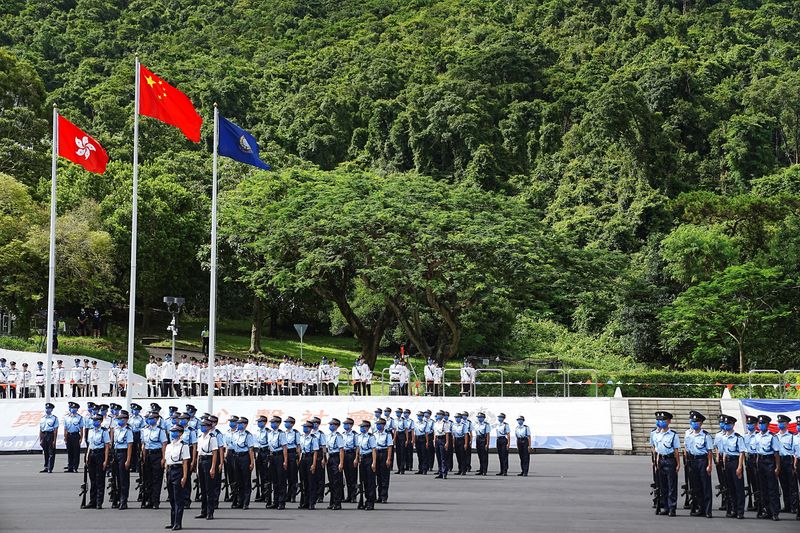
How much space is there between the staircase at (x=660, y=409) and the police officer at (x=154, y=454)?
648 inches

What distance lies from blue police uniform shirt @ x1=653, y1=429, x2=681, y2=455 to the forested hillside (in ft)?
69.8

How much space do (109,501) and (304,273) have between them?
78.9ft

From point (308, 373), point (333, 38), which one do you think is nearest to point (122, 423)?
point (308, 373)

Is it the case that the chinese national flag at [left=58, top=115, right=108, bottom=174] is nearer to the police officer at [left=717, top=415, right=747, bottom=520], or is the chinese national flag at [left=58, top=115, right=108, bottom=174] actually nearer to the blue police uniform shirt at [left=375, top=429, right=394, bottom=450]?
the blue police uniform shirt at [left=375, top=429, right=394, bottom=450]

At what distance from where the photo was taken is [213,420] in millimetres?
16109

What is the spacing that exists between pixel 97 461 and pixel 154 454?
105 centimetres

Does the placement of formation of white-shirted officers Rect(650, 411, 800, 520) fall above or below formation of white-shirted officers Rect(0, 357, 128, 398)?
below

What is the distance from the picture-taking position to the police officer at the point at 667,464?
16453 millimetres

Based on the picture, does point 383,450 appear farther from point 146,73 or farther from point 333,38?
point 333,38

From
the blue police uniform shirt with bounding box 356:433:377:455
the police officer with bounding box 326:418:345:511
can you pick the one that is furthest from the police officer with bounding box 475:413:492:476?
the police officer with bounding box 326:418:345:511

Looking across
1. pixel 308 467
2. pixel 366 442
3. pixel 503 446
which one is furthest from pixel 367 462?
pixel 503 446

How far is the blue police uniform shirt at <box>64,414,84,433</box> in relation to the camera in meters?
22.5

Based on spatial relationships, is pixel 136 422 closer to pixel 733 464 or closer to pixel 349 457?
pixel 349 457

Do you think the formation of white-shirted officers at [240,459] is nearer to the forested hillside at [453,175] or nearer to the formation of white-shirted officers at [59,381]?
the formation of white-shirted officers at [59,381]
